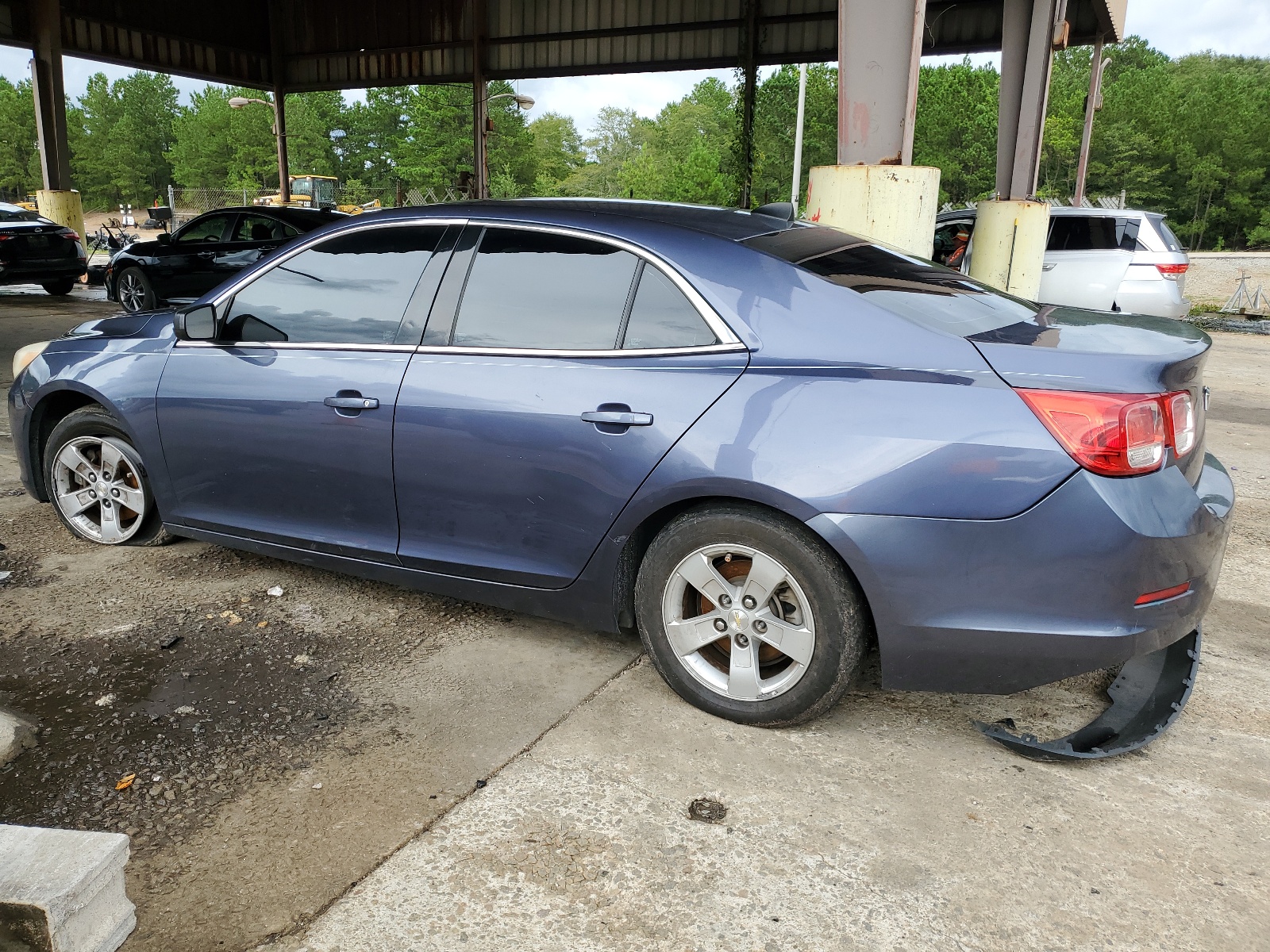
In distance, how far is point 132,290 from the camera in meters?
14.2

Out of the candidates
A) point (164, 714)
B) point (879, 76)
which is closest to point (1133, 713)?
point (164, 714)

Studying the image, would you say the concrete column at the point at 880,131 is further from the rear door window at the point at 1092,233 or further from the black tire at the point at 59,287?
the black tire at the point at 59,287

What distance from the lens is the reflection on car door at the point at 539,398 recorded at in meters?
3.06

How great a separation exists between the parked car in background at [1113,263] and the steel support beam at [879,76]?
203 inches

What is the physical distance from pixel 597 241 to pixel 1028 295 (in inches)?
289

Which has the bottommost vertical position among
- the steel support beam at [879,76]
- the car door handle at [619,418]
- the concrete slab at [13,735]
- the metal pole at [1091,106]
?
the concrete slab at [13,735]

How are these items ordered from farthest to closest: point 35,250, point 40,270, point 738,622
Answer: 1. point 40,270
2. point 35,250
3. point 738,622

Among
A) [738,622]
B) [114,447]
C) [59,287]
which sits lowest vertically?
[59,287]

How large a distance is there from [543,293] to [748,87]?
1952 centimetres

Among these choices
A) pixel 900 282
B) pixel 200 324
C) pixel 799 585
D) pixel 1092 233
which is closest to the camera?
pixel 799 585

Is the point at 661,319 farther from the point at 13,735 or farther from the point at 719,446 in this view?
the point at 13,735

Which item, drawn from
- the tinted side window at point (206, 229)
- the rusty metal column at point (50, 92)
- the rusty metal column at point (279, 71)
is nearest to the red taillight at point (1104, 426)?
the tinted side window at point (206, 229)

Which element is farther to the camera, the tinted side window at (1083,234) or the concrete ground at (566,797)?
the tinted side window at (1083,234)

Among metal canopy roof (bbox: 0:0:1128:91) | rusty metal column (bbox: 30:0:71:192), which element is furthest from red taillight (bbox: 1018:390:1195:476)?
rusty metal column (bbox: 30:0:71:192)
